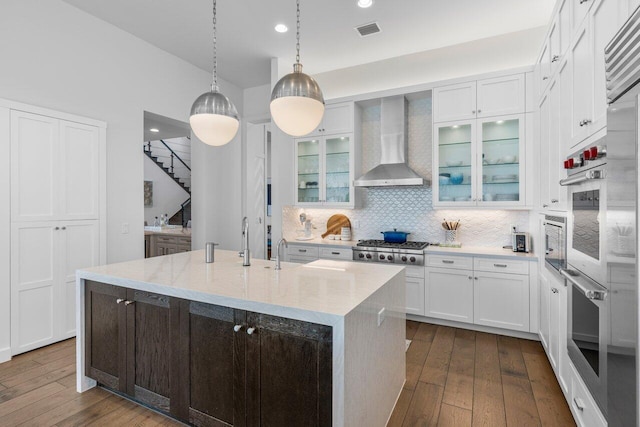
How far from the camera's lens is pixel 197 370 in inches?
72.6

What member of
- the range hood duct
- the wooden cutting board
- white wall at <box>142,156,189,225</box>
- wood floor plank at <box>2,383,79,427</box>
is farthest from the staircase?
wood floor plank at <box>2,383,79,427</box>

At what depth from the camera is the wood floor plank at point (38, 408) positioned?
2029mm

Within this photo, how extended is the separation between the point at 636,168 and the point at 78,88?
14.7 feet

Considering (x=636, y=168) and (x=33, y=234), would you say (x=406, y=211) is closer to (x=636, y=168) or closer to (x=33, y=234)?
(x=636, y=168)

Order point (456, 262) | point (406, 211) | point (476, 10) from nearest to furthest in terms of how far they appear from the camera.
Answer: point (476, 10) → point (456, 262) → point (406, 211)

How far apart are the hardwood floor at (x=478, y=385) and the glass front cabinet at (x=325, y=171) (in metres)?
2.09

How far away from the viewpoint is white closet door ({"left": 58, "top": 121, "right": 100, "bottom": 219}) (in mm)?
3189

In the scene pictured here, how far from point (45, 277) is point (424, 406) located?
352 centimetres

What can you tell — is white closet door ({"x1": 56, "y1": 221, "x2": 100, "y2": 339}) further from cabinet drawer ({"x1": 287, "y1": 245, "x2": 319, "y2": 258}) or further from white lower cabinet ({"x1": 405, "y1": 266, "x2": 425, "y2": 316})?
white lower cabinet ({"x1": 405, "y1": 266, "x2": 425, "y2": 316})

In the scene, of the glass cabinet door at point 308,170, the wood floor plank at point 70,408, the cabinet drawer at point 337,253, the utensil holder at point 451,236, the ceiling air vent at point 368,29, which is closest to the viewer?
the wood floor plank at point 70,408

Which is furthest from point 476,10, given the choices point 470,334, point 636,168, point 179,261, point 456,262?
point 179,261

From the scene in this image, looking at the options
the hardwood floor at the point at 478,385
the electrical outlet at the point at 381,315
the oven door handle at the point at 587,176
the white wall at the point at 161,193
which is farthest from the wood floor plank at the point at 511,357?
the white wall at the point at 161,193

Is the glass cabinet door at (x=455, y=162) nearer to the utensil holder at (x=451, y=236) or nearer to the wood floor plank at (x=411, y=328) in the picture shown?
the utensil holder at (x=451, y=236)

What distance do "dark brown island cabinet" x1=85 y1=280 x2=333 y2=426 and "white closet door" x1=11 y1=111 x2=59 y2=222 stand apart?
131 cm
